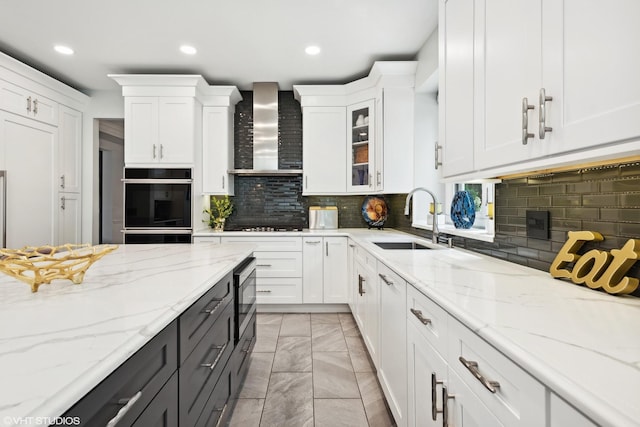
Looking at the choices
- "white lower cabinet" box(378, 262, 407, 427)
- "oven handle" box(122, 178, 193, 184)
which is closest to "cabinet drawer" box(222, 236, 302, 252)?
"oven handle" box(122, 178, 193, 184)

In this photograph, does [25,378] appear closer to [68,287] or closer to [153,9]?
[68,287]

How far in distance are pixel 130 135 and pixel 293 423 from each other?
129 inches

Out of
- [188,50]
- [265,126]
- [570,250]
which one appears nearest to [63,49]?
[188,50]

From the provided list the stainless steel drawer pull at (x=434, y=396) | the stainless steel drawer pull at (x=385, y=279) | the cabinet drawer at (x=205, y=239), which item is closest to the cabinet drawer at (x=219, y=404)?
the stainless steel drawer pull at (x=434, y=396)

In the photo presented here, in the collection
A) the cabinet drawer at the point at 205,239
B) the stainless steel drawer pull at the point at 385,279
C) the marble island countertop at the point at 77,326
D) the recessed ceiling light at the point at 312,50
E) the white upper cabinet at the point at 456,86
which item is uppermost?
the recessed ceiling light at the point at 312,50

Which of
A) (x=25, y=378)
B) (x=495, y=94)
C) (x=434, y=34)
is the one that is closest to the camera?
(x=25, y=378)

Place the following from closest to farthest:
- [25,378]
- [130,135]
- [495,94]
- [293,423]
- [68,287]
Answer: [25,378]
[68,287]
[495,94]
[293,423]
[130,135]

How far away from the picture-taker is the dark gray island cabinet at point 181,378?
675mm

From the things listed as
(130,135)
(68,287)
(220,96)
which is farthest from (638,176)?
(130,135)

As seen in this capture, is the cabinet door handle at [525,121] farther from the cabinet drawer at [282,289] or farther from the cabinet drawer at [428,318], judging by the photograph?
the cabinet drawer at [282,289]

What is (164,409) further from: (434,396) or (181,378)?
(434,396)

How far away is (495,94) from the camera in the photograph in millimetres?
1281

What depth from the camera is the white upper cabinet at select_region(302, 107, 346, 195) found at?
3.86 m

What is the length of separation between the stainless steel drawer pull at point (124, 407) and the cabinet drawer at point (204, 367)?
0.32m
